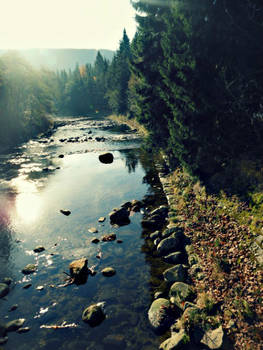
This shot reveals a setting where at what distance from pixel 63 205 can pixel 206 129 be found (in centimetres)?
1231

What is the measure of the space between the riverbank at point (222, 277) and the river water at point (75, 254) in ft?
5.17

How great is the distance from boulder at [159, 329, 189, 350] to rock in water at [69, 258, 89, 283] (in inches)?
186

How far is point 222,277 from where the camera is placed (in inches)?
357

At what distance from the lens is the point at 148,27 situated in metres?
25.3

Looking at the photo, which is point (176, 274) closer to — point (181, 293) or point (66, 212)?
point (181, 293)

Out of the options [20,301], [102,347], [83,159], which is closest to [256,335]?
[102,347]

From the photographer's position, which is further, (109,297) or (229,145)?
(229,145)

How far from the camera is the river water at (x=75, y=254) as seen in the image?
873cm

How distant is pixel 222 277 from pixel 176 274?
208 cm

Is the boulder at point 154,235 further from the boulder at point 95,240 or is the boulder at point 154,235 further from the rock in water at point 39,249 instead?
the rock in water at point 39,249

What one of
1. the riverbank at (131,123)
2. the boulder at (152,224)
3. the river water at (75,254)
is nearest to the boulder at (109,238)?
the river water at (75,254)

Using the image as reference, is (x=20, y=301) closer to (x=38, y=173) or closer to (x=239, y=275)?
(x=239, y=275)

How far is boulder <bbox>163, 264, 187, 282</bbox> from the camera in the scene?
411 inches

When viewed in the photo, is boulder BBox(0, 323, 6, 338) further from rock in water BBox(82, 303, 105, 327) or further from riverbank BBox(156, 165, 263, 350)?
riverbank BBox(156, 165, 263, 350)
